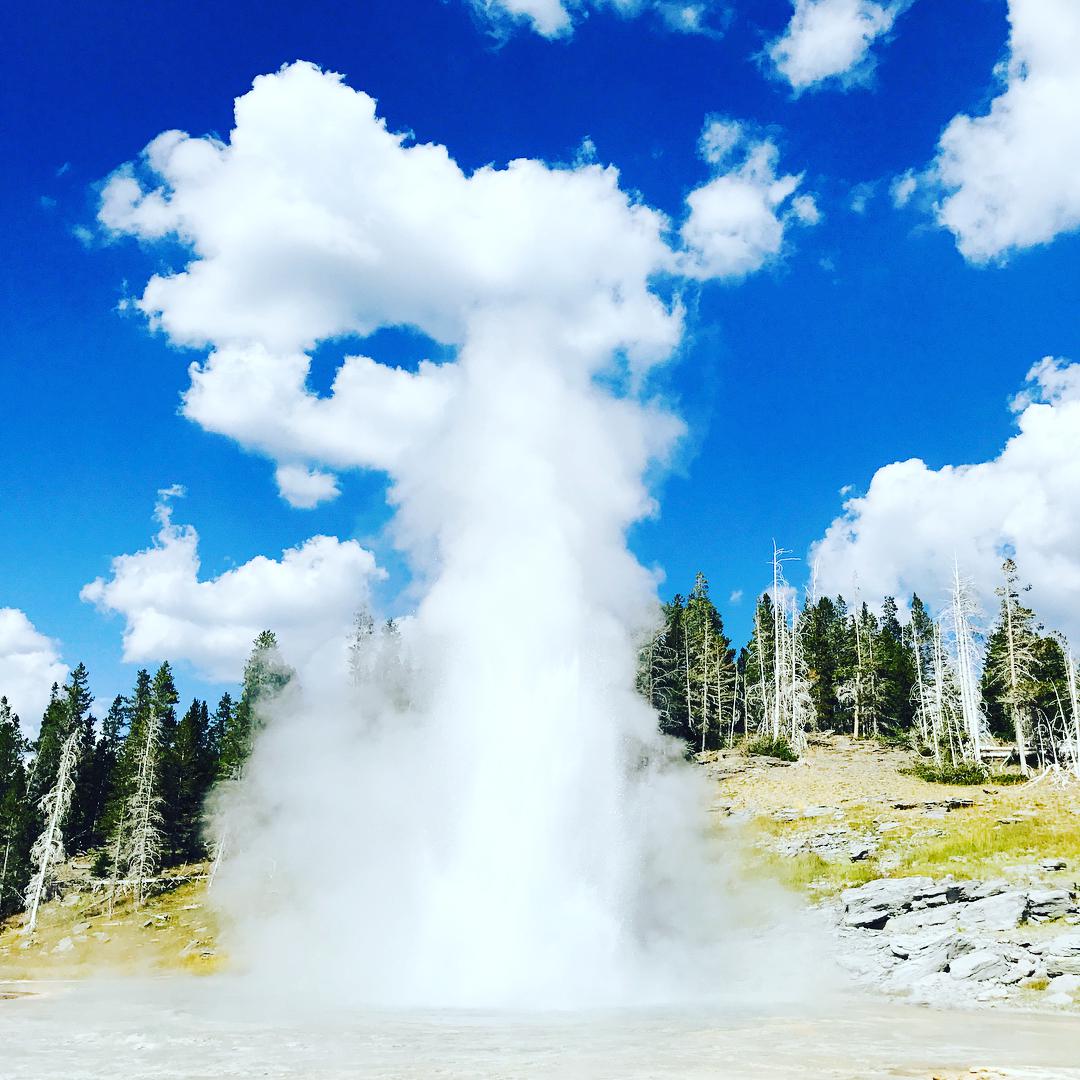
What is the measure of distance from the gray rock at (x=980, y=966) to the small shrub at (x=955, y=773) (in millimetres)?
A: 33113

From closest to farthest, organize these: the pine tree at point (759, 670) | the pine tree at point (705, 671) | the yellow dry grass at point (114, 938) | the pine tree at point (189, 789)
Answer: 1. the yellow dry grass at point (114, 938)
2. the pine tree at point (189, 789)
3. the pine tree at point (705, 671)
4. the pine tree at point (759, 670)

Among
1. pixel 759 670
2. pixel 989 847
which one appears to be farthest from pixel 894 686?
pixel 989 847

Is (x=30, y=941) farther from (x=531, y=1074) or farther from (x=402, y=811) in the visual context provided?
(x=531, y=1074)

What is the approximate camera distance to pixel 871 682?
7794 cm

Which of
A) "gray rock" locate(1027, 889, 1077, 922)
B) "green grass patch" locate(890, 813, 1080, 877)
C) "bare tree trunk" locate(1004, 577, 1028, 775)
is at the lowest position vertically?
"gray rock" locate(1027, 889, 1077, 922)

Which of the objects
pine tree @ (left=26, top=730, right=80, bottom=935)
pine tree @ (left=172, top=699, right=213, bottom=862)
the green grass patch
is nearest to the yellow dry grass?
pine tree @ (left=26, top=730, right=80, bottom=935)

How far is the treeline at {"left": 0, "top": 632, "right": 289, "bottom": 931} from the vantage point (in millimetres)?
49594

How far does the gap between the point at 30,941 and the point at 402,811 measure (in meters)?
30.0

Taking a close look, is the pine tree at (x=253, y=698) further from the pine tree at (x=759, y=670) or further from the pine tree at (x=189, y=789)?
the pine tree at (x=759, y=670)

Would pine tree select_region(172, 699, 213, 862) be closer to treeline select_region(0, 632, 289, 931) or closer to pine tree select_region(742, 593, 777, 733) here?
treeline select_region(0, 632, 289, 931)

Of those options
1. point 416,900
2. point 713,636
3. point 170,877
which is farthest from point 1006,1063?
point 713,636

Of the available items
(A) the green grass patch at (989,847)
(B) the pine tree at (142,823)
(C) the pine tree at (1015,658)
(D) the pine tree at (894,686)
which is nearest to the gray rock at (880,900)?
(A) the green grass patch at (989,847)

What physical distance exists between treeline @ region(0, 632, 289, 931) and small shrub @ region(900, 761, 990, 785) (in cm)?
4097

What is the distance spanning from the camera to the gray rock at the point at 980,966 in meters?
20.4
